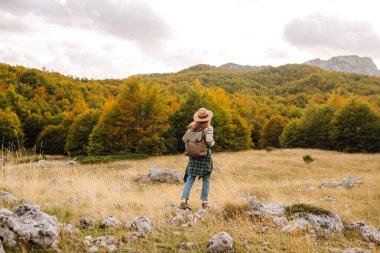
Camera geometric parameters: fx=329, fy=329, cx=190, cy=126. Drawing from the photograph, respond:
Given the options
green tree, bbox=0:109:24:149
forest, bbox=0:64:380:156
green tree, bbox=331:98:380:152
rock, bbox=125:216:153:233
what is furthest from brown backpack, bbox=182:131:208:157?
green tree, bbox=0:109:24:149

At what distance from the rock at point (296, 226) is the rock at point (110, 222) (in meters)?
2.83

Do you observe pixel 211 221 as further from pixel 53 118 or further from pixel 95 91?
pixel 95 91

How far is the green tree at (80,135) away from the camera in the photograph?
1852 inches

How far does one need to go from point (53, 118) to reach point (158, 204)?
216 feet

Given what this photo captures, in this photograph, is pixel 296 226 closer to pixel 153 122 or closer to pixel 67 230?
pixel 67 230

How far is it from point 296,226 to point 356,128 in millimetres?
46172

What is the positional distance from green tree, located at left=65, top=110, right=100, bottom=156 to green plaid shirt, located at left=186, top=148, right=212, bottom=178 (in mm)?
40627

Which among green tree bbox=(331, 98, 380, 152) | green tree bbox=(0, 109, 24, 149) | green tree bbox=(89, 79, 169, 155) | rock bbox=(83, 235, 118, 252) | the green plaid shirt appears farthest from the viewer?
green tree bbox=(0, 109, 24, 149)

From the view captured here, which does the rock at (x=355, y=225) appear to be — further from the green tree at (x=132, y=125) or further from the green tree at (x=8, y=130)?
the green tree at (x=8, y=130)

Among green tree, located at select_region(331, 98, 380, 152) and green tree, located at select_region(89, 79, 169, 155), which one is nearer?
green tree, located at select_region(89, 79, 169, 155)

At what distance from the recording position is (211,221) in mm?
6004

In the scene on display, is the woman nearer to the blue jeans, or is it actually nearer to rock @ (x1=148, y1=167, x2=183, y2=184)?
the blue jeans

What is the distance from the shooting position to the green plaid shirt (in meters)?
7.76

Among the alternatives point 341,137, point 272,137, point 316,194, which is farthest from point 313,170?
point 272,137
